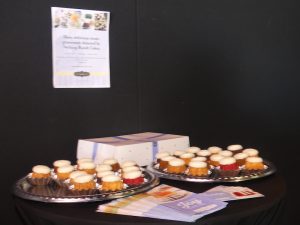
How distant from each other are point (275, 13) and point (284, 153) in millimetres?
866

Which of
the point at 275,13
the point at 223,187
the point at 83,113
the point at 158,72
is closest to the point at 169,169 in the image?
the point at 223,187

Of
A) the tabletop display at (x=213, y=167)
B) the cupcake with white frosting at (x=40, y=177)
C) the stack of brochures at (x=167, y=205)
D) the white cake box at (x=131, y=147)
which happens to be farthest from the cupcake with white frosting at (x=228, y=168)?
the cupcake with white frosting at (x=40, y=177)

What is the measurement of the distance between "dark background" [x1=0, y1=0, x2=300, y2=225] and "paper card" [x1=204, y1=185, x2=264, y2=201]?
3.04ft

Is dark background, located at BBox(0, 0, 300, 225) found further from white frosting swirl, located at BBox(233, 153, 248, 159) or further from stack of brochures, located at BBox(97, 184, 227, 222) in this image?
stack of brochures, located at BBox(97, 184, 227, 222)

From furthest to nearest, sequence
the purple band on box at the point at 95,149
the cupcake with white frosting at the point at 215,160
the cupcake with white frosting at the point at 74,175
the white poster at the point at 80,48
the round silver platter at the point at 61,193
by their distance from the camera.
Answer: the white poster at the point at 80,48 → the purple band on box at the point at 95,149 → the cupcake with white frosting at the point at 215,160 → the cupcake with white frosting at the point at 74,175 → the round silver platter at the point at 61,193

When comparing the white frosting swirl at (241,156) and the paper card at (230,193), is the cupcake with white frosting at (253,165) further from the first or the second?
the paper card at (230,193)

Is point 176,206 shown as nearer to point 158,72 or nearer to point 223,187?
point 223,187

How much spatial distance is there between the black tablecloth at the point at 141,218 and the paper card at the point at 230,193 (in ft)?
0.07

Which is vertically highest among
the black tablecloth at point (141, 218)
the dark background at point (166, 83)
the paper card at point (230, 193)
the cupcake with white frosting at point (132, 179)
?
the dark background at point (166, 83)

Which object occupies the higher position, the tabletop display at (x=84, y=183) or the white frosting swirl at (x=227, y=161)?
the white frosting swirl at (x=227, y=161)

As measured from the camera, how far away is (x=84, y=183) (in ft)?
3.96

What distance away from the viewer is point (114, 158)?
1.59 m

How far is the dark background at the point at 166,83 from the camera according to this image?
1791mm

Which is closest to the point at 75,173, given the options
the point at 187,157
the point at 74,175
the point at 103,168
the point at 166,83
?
the point at 74,175
